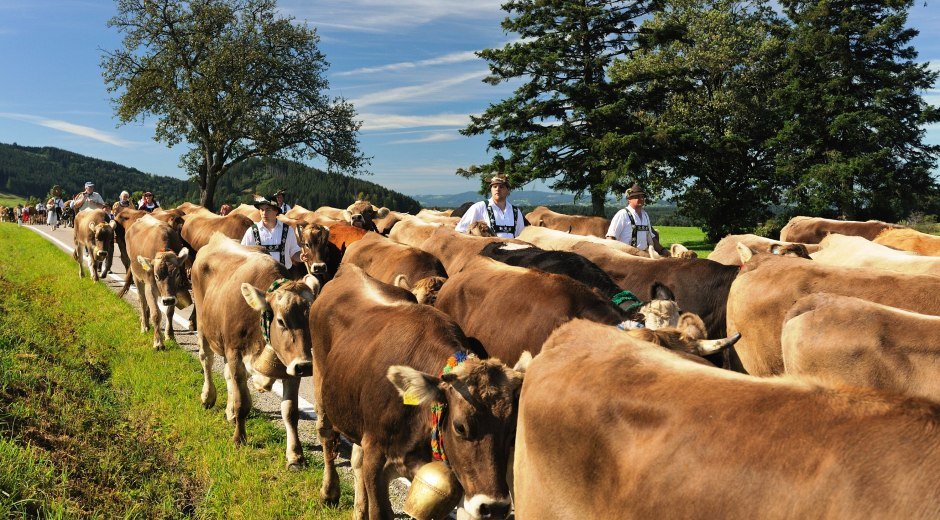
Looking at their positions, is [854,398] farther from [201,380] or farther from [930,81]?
[930,81]

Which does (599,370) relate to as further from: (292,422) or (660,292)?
(660,292)

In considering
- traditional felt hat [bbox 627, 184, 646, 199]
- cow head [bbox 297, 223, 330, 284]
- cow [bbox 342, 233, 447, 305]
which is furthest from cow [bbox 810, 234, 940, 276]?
cow head [bbox 297, 223, 330, 284]

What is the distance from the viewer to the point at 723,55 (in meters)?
36.5

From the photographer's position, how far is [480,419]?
3.80 metres

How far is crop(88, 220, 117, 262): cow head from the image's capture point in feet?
50.6

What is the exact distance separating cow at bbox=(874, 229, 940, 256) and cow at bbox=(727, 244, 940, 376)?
17.2 ft

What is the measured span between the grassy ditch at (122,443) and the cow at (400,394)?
762mm

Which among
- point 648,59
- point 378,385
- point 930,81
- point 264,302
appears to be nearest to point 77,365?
point 264,302

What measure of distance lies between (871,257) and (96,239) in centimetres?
1487

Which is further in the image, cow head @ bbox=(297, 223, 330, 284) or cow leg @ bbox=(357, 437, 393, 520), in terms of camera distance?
cow head @ bbox=(297, 223, 330, 284)

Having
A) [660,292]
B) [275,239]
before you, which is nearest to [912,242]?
[660,292]

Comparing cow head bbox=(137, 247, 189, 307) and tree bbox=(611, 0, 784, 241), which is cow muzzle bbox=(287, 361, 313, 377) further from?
tree bbox=(611, 0, 784, 241)

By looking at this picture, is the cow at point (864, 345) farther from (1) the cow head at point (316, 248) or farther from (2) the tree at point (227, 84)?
(2) the tree at point (227, 84)

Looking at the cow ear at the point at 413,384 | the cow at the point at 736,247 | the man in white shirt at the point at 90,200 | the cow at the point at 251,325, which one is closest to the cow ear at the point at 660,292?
the cow at the point at 251,325
